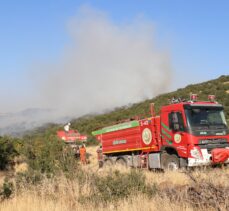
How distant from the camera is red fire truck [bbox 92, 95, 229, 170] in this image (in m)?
15.2

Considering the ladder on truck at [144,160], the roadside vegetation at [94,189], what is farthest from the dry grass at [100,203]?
the ladder on truck at [144,160]

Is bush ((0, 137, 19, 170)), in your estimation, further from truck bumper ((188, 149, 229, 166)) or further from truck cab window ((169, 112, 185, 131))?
truck bumper ((188, 149, 229, 166))

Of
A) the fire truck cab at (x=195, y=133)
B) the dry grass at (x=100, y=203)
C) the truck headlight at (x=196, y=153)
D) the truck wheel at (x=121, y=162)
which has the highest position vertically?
the fire truck cab at (x=195, y=133)

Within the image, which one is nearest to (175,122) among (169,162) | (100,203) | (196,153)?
(196,153)

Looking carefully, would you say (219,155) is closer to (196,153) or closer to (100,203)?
(196,153)

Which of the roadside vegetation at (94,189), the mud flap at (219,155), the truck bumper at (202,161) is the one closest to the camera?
the roadside vegetation at (94,189)

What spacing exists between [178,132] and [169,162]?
1430mm

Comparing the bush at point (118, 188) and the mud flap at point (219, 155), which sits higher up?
the mud flap at point (219, 155)

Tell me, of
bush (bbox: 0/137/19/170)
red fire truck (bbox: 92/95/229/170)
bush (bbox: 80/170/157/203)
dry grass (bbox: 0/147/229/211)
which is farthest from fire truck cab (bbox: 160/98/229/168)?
bush (bbox: 0/137/19/170)

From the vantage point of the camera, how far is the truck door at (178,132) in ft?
50.9

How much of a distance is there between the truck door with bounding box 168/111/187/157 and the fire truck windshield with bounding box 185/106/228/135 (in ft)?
1.09

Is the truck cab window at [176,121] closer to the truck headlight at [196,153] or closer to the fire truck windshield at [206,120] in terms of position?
the fire truck windshield at [206,120]

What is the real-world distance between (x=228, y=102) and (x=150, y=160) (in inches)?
829

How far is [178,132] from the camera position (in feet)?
51.8
